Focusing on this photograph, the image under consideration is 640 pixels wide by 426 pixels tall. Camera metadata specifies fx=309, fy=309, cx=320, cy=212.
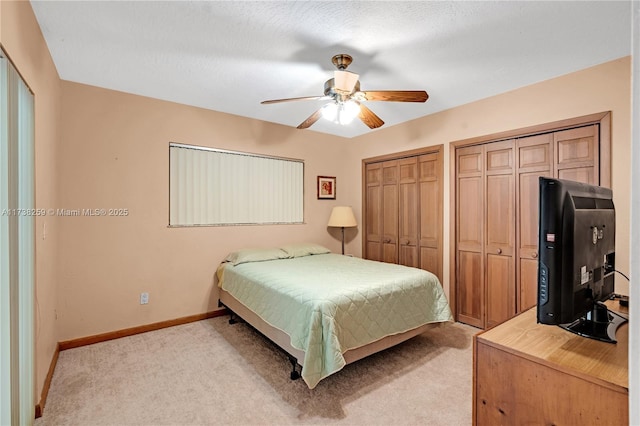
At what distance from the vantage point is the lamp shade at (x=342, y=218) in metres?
4.34

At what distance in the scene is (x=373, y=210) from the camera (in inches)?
179

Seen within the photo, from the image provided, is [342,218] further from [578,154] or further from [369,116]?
[578,154]

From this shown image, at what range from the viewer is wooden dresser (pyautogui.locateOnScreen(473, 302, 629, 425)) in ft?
3.14

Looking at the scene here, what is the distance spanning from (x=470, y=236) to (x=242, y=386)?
268 cm

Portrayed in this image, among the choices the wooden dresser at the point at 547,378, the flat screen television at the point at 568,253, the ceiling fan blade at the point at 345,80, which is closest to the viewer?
the wooden dresser at the point at 547,378

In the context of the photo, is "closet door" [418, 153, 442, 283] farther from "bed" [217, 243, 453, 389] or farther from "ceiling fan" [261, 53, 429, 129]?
"ceiling fan" [261, 53, 429, 129]

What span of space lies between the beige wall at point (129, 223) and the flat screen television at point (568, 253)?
10.6 ft

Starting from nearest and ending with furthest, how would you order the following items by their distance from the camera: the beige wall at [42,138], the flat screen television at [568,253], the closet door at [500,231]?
the flat screen television at [568,253] < the beige wall at [42,138] < the closet door at [500,231]

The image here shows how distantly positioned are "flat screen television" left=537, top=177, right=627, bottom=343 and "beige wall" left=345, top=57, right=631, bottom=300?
1568 mm

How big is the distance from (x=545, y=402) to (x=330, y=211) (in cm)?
375

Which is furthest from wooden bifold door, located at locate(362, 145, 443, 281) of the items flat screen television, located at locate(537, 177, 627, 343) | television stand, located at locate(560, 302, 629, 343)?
flat screen television, located at locate(537, 177, 627, 343)

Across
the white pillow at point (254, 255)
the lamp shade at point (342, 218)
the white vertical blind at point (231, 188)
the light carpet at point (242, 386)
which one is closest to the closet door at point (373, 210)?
the lamp shade at point (342, 218)

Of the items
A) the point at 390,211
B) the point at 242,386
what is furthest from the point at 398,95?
the point at 242,386

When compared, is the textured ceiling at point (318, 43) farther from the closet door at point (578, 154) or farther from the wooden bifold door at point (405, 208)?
the wooden bifold door at point (405, 208)
